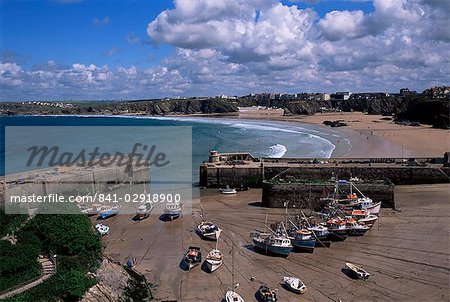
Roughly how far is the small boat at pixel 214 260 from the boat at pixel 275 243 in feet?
7.65

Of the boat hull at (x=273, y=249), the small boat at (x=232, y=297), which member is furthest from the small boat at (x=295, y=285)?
the boat hull at (x=273, y=249)

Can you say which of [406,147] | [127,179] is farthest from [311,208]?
[406,147]

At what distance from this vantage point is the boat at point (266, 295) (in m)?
17.0

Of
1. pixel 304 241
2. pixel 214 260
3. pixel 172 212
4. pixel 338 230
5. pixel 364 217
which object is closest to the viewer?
pixel 214 260

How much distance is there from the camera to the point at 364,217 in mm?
25375

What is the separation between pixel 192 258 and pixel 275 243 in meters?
4.21

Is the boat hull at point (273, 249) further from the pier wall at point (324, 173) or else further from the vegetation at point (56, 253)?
the pier wall at point (324, 173)

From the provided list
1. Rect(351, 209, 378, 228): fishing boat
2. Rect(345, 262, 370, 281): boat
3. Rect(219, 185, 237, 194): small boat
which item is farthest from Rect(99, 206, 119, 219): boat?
Rect(345, 262, 370, 281): boat

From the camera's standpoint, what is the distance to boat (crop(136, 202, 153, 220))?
92.7 feet

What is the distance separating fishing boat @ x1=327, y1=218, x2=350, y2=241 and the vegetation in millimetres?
12354

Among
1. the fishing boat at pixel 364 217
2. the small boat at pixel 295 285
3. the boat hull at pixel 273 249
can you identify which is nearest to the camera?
the small boat at pixel 295 285

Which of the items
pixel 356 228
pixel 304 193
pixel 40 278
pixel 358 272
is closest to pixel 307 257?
pixel 358 272

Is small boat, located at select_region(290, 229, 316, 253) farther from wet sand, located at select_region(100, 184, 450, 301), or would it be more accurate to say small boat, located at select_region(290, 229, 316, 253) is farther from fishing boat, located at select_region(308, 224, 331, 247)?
fishing boat, located at select_region(308, 224, 331, 247)

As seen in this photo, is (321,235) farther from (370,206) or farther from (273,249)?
(370,206)
